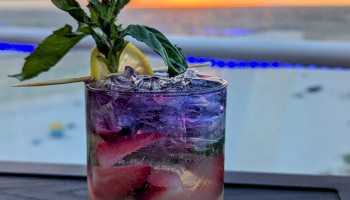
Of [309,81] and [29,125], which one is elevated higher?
[309,81]

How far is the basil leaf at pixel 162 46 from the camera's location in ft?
1.90

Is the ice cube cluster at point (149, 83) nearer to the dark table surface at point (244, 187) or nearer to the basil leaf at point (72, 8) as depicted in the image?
the basil leaf at point (72, 8)

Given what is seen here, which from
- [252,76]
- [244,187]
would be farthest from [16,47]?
[244,187]

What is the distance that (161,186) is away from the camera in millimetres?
619

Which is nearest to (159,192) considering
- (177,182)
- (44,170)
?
(177,182)

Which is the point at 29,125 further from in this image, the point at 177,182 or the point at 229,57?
the point at 177,182

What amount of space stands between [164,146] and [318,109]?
6.93ft

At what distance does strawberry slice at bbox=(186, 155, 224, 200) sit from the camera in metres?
0.63

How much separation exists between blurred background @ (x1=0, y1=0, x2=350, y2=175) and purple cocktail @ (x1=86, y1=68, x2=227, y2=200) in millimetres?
1178

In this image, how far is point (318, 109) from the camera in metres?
2.61

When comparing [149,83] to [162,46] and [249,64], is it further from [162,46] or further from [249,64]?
[249,64]

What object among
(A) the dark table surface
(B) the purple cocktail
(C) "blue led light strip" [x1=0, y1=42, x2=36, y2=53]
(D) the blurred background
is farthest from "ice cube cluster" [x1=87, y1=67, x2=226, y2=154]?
(C) "blue led light strip" [x1=0, y1=42, x2=36, y2=53]

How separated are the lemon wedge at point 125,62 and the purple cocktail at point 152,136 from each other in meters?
0.04

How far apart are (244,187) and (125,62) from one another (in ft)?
1.02
